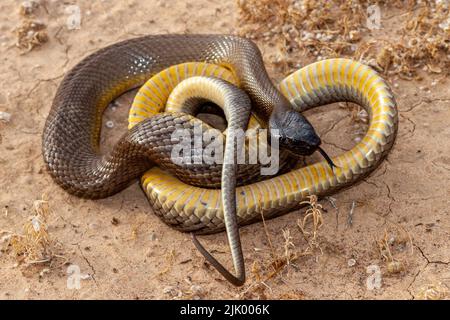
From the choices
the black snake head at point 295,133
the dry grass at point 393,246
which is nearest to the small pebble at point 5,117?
the black snake head at point 295,133

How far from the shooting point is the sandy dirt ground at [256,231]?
15.0ft

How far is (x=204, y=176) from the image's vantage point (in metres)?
4.92

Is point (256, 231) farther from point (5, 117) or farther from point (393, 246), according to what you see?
point (5, 117)

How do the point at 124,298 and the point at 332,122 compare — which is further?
the point at 332,122

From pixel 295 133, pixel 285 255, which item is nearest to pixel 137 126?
pixel 295 133

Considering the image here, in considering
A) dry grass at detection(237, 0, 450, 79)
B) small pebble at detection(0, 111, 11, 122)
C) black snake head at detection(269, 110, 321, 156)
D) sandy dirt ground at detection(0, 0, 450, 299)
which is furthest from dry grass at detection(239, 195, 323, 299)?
small pebble at detection(0, 111, 11, 122)

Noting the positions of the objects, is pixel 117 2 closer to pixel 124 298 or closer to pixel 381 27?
pixel 381 27

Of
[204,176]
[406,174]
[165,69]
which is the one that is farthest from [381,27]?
[204,176]

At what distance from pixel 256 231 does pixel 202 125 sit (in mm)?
954

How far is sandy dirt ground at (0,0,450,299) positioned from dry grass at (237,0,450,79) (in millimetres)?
253

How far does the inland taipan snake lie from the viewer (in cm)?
491

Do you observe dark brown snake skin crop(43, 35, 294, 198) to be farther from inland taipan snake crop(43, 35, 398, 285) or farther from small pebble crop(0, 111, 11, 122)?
small pebble crop(0, 111, 11, 122)

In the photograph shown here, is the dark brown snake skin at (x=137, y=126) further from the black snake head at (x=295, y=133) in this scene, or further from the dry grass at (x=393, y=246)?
the dry grass at (x=393, y=246)

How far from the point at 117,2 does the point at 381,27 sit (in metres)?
2.93
